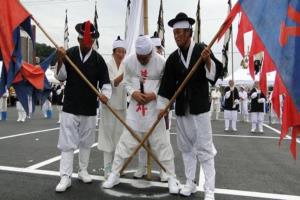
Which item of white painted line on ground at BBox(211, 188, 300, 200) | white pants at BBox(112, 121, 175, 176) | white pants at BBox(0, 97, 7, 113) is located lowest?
white painted line on ground at BBox(211, 188, 300, 200)

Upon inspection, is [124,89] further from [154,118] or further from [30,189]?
[30,189]

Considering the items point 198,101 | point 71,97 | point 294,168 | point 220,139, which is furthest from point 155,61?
point 220,139

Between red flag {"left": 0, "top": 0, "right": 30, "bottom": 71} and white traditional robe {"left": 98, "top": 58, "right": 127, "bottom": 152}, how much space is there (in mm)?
1566

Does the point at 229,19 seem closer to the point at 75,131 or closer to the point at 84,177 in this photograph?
the point at 75,131

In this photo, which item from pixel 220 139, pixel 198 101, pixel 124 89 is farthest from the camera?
pixel 220 139

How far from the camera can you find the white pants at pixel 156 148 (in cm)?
520

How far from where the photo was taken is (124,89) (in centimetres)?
588

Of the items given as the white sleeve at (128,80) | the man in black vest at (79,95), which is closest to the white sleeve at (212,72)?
the white sleeve at (128,80)

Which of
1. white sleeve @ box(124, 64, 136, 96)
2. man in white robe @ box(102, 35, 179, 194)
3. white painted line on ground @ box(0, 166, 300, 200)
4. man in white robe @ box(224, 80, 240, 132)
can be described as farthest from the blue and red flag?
man in white robe @ box(224, 80, 240, 132)

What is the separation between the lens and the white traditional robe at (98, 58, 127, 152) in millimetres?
5812

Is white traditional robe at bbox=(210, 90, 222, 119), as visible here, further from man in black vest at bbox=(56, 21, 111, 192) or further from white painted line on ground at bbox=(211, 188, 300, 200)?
man in black vest at bbox=(56, 21, 111, 192)

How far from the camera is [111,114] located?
5.81 meters

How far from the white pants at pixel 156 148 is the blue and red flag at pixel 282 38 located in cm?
178

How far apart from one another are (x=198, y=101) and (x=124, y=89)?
156 cm
